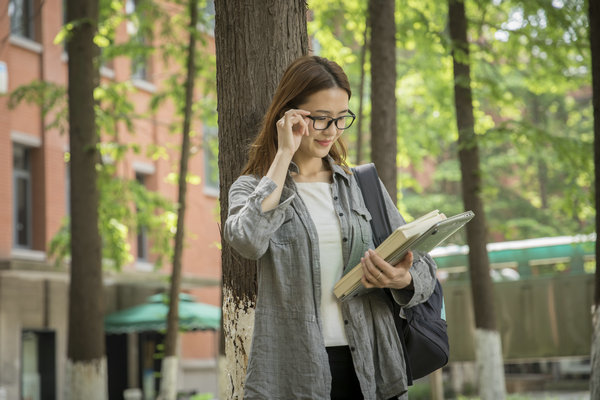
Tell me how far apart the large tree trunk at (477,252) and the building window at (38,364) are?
982 cm

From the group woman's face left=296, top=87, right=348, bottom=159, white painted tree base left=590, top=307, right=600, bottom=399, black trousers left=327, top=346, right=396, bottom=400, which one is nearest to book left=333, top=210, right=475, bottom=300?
black trousers left=327, top=346, right=396, bottom=400

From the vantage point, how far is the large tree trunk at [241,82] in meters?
3.88

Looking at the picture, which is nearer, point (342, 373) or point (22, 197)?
point (342, 373)

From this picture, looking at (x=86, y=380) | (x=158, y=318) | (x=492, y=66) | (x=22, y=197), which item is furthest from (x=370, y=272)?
(x=22, y=197)

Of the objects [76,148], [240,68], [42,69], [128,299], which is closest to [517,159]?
[128,299]

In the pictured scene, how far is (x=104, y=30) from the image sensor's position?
15445 millimetres

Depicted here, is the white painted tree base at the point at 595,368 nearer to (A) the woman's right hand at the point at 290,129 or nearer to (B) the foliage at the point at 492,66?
(A) the woman's right hand at the point at 290,129

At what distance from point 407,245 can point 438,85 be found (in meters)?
14.0

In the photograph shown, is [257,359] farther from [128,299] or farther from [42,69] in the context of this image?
[128,299]

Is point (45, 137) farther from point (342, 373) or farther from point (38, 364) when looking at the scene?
point (342, 373)

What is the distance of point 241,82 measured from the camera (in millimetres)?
4121

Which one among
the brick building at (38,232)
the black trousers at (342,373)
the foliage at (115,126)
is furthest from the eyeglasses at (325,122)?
the brick building at (38,232)

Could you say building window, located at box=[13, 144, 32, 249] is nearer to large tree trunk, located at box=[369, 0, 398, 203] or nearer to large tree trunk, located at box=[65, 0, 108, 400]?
large tree trunk, located at box=[65, 0, 108, 400]

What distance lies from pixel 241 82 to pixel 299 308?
1.44 m
